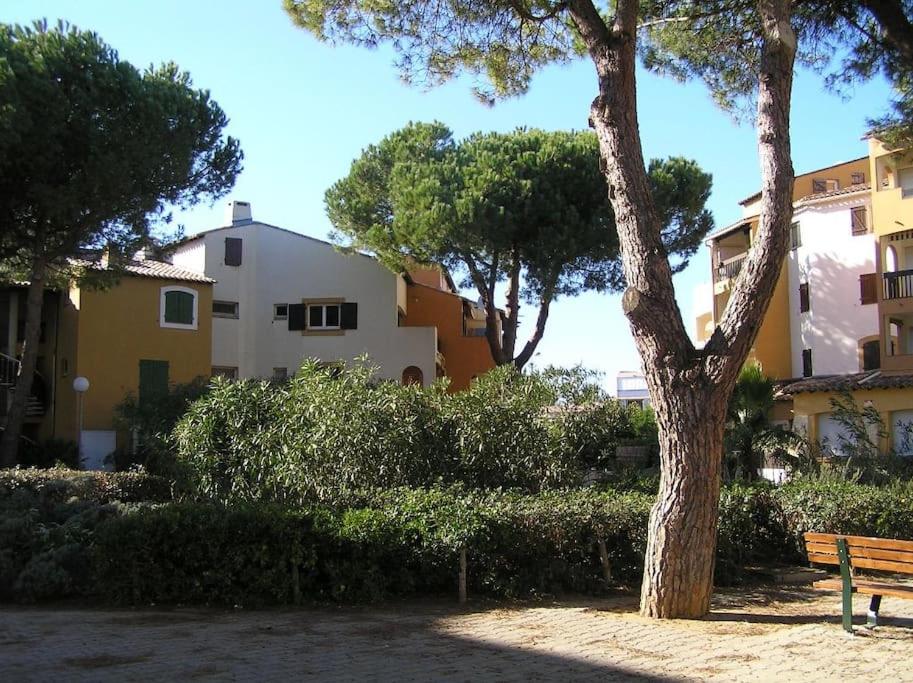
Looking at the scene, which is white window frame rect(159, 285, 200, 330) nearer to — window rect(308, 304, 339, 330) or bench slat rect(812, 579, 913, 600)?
window rect(308, 304, 339, 330)

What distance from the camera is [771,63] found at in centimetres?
863

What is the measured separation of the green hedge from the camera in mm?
8953

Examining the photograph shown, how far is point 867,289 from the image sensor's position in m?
30.3

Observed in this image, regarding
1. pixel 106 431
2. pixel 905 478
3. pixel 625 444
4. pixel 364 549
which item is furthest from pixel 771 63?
pixel 106 431

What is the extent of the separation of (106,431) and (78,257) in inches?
232

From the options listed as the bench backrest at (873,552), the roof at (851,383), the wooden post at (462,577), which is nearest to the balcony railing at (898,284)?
the roof at (851,383)

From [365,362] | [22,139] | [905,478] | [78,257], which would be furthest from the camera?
[78,257]

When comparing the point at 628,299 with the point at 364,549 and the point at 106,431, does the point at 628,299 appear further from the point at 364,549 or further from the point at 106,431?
the point at 106,431

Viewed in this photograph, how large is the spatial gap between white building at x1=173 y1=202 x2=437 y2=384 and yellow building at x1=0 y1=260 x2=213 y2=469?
3055 mm

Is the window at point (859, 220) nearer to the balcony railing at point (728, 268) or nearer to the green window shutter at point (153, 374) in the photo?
the balcony railing at point (728, 268)

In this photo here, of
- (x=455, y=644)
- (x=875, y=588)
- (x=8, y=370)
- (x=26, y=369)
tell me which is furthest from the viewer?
(x=8, y=370)

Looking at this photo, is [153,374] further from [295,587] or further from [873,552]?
[873,552]

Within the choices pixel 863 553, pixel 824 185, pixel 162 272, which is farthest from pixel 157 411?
pixel 824 185

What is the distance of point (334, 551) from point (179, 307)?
21.0m
